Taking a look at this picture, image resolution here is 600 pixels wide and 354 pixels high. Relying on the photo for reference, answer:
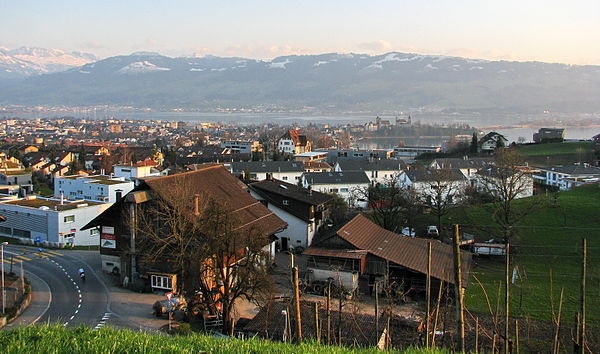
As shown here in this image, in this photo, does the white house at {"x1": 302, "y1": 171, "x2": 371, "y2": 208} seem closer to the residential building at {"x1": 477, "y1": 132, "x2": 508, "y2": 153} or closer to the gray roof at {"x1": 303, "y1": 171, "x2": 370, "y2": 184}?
the gray roof at {"x1": 303, "y1": 171, "x2": 370, "y2": 184}

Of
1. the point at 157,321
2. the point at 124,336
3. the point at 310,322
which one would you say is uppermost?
the point at 124,336

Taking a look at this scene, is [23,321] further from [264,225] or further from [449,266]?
[449,266]

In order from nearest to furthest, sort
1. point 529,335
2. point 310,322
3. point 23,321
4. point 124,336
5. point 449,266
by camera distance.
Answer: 1. point 124,336
2. point 310,322
3. point 529,335
4. point 23,321
5. point 449,266

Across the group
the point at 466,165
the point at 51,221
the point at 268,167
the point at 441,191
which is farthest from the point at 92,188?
the point at 466,165

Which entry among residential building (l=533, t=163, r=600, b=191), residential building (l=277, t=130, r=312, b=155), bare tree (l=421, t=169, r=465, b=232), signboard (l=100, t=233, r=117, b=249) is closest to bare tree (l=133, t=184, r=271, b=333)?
signboard (l=100, t=233, r=117, b=249)

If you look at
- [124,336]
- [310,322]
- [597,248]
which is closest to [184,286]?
[310,322]

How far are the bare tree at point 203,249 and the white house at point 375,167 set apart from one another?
26.0 metres

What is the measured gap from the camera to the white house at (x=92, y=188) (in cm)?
2916

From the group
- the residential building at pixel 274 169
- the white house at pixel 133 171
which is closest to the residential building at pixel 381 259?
the residential building at pixel 274 169

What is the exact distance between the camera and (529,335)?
35.5 feet

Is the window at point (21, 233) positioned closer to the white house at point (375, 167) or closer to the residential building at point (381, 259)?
the residential building at point (381, 259)

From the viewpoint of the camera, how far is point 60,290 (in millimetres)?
14102

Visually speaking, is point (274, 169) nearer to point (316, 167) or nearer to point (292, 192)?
point (316, 167)

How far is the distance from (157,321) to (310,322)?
13.6 ft
